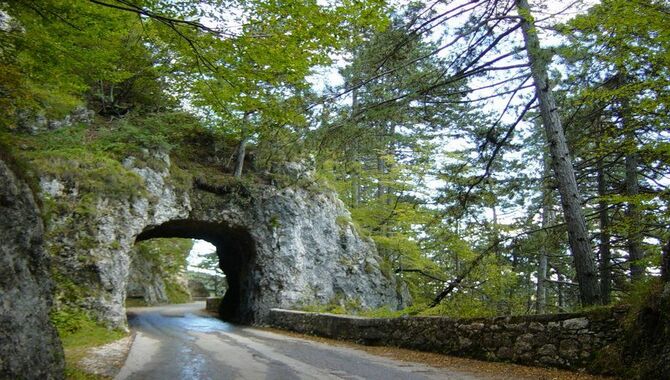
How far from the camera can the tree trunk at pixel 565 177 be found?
295 inches

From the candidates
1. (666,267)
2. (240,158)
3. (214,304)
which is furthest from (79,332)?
(214,304)

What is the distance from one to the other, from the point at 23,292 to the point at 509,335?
22.3 feet

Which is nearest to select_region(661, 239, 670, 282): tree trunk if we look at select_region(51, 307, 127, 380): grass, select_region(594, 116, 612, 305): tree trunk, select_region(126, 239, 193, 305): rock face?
select_region(594, 116, 612, 305): tree trunk

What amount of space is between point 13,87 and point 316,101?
5226 millimetres

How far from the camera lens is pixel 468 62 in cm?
844

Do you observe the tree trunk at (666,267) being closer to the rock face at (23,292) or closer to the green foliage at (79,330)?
the rock face at (23,292)

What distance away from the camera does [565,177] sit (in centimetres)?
802

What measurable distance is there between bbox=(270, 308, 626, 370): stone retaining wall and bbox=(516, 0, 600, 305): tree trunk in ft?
5.68

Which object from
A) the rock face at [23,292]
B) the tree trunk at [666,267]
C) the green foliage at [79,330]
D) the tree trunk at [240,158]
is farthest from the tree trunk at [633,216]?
the tree trunk at [240,158]

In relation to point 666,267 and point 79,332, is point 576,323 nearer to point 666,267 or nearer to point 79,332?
point 666,267

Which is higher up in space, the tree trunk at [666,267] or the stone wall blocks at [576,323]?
the tree trunk at [666,267]

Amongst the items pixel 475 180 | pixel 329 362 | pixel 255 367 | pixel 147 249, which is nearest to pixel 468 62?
pixel 475 180

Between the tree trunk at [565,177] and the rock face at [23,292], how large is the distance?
783 cm

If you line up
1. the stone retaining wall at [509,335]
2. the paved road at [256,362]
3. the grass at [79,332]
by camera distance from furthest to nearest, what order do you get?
the grass at [79,332] → the paved road at [256,362] → the stone retaining wall at [509,335]
